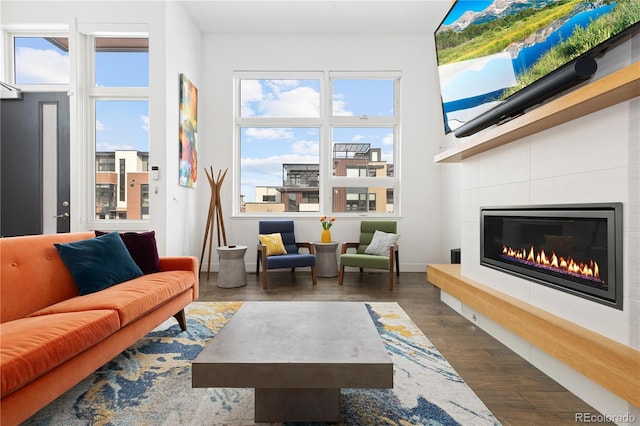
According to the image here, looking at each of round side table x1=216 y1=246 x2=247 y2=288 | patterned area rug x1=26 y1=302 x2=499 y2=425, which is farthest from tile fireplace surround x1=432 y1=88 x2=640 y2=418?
round side table x1=216 y1=246 x2=247 y2=288

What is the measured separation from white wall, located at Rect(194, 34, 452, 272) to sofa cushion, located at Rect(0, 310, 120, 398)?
10.5 ft

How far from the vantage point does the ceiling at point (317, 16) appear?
13.3 feet

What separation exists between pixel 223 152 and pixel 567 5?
13.9 ft

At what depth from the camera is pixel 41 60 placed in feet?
12.5

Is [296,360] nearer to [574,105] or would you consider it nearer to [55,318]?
[55,318]

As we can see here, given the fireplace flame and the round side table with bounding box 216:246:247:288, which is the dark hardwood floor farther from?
the fireplace flame

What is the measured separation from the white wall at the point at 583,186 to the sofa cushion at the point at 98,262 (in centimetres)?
282

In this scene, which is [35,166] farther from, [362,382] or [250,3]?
[362,382]

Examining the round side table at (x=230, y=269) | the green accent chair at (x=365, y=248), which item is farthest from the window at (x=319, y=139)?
the round side table at (x=230, y=269)

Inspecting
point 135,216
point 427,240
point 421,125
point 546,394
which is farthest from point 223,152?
point 546,394

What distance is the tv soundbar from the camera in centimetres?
158

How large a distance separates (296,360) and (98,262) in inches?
67.5

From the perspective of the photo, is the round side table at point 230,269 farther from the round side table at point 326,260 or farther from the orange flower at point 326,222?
the orange flower at point 326,222

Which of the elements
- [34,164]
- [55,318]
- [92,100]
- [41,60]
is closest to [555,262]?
[55,318]
